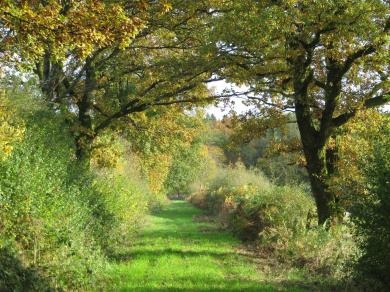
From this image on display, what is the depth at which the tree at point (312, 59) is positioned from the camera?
11.4 m

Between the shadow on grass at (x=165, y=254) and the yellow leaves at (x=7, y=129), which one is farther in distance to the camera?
the shadow on grass at (x=165, y=254)

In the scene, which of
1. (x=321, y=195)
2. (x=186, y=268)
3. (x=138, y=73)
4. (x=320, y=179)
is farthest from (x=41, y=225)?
(x=138, y=73)

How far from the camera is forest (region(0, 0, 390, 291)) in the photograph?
8.23 meters

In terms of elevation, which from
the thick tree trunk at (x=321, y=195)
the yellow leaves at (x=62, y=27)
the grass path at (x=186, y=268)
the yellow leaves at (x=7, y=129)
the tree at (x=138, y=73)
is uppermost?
the tree at (x=138, y=73)

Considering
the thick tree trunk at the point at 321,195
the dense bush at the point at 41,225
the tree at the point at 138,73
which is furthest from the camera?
the thick tree trunk at the point at 321,195

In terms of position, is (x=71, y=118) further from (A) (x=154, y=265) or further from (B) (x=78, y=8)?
(B) (x=78, y=8)

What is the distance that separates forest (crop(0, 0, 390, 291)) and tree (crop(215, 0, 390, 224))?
0.16 feet

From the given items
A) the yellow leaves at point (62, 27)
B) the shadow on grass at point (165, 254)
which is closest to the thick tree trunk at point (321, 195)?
the shadow on grass at point (165, 254)

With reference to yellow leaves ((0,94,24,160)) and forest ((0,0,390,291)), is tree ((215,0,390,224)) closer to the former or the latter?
forest ((0,0,390,291))

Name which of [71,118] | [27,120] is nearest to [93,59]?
[71,118]

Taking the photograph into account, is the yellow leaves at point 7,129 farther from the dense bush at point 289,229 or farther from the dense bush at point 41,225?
the dense bush at point 289,229

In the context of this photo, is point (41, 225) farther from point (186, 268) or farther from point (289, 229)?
point (289, 229)

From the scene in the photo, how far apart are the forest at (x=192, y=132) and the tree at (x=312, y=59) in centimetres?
5

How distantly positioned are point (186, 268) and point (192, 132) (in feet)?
35.1
